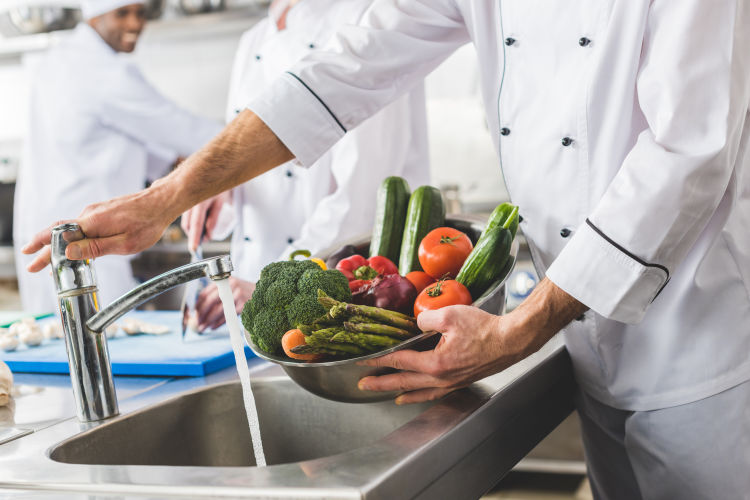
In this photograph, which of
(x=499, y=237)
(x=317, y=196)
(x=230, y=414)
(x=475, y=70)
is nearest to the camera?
(x=499, y=237)

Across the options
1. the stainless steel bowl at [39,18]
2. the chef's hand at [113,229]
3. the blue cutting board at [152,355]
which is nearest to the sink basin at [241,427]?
the blue cutting board at [152,355]

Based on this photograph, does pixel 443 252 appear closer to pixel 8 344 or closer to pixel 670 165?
pixel 670 165

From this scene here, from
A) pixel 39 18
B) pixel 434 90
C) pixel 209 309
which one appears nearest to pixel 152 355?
pixel 209 309

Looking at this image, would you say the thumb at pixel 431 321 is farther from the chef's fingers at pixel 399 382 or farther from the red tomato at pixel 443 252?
the red tomato at pixel 443 252

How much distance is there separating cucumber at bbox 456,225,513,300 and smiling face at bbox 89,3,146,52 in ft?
8.17

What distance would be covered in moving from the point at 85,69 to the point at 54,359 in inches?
77.4

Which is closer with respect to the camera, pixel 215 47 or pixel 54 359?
pixel 54 359

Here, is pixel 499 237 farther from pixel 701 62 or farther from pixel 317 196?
pixel 317 196

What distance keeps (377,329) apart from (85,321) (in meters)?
0.40

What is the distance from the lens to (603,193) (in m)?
1.04

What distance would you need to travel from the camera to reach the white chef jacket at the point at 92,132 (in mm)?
2941

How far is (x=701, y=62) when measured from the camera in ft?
2.81

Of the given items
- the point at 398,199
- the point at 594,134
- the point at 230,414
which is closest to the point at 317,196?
the point at 398,199

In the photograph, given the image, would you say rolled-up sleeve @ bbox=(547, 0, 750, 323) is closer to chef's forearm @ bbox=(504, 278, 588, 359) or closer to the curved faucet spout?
chef's forearm @ bbox=(504, 278, 588, 359)
